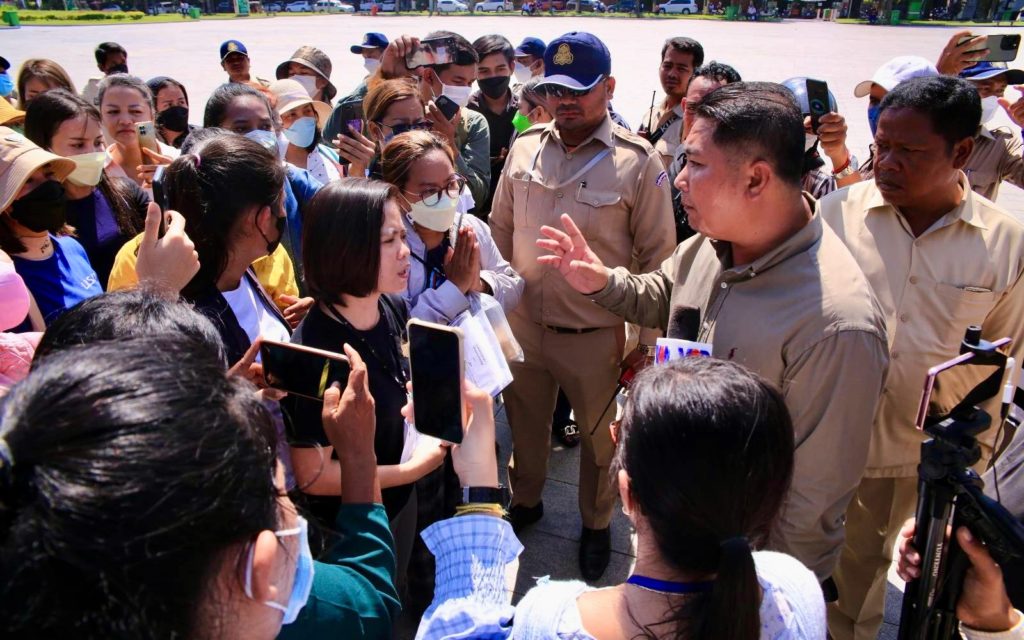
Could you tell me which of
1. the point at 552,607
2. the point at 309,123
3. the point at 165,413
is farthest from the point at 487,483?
the point at 309,123

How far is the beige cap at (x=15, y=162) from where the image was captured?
2215 millimetres

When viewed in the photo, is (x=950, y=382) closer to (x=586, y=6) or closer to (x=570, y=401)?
(x=570, y=401)

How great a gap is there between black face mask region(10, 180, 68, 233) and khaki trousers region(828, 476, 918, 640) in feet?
10.1

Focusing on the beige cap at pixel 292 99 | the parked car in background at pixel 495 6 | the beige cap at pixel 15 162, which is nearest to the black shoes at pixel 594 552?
the beige cap at pixel 15 162

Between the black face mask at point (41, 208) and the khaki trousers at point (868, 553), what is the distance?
307cm

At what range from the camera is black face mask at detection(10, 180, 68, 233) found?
2322 mm

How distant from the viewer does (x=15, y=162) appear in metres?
2.25

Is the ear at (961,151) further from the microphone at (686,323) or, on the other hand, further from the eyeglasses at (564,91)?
the eyeglasses at (564,91)

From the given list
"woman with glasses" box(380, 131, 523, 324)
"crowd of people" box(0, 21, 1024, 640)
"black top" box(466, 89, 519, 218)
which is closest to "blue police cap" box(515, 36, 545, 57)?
"black top" box(466, 89, 519, 218)

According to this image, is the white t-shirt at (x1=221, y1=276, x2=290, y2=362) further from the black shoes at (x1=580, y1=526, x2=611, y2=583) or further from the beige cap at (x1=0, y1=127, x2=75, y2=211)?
the black shoes at (x1=580, y1=526, x2=611, y2=583)

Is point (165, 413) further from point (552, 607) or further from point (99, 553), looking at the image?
point (552, 607)

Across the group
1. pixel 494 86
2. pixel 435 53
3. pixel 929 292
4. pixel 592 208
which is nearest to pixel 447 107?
pixel 435 53

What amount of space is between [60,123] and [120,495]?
2858 millimetres

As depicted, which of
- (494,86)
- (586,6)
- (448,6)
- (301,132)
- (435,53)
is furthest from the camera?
(586,6)
